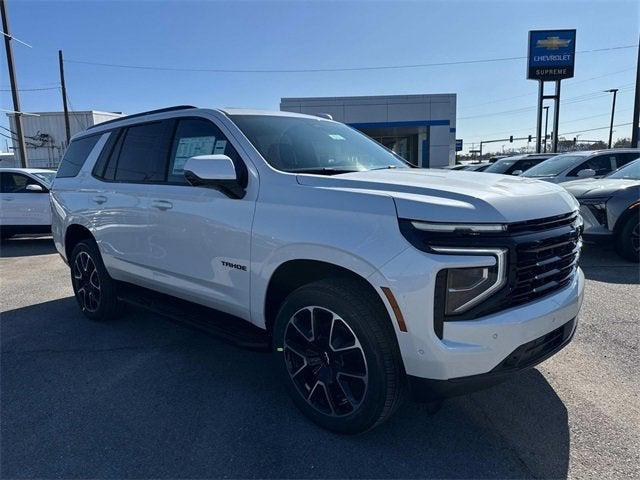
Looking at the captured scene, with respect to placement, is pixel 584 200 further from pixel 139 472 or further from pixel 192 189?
pixel 139 472

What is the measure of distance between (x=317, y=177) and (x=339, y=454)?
Answer: 158 centimetres

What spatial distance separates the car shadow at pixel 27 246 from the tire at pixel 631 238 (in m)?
10.2

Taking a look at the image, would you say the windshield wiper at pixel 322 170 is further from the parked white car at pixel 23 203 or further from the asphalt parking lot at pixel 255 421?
the parked white car at pixel 23 203

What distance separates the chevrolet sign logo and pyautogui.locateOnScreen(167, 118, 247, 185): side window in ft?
105

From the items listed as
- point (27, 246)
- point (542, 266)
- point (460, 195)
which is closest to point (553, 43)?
point (27, 246)

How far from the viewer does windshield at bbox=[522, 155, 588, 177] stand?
371 inches

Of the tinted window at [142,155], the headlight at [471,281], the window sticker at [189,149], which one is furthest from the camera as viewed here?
the tinted window at [142,155]

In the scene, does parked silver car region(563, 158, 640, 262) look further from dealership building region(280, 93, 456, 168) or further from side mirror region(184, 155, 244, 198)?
dealership building region(280, 93, 456, 168)

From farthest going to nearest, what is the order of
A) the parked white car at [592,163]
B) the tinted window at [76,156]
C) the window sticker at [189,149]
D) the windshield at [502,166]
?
1. the windshield at [502,166]
2. the parked white car at [592,163]
3. the tinted window at [76,156]
4. the window sticker at [189,149]

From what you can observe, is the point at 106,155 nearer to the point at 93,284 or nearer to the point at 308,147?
the point at 93,284

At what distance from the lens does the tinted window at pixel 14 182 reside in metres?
10.0

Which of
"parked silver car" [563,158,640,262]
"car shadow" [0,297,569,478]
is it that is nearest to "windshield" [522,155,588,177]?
"parked silver car" [563,158,640,262]

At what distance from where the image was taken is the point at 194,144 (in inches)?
143

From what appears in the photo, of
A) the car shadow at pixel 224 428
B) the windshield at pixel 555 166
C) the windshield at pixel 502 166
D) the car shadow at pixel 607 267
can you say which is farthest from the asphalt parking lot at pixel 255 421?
the windshield at pixel 502 166
